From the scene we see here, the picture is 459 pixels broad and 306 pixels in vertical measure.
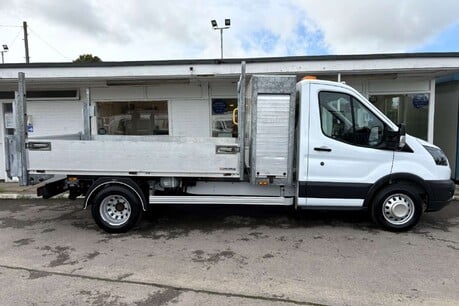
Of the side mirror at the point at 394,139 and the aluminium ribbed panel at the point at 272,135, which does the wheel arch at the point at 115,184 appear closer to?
the aluminium ribbed panel at the point at 272,135

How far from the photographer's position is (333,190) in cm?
597

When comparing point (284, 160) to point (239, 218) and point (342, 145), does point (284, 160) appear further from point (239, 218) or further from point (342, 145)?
point (239, 218)

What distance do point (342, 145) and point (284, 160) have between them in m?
0.93

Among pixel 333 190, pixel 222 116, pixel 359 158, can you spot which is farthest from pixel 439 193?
pixel 222 116

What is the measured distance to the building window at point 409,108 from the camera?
1012 cm

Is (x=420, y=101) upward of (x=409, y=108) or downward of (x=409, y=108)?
upward

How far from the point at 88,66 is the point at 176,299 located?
7176 mm

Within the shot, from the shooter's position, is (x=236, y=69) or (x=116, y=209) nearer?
(x=116, y=209)

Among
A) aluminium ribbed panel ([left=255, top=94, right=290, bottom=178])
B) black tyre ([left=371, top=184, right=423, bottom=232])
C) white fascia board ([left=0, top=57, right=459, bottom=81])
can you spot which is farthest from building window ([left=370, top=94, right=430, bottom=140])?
aluminium ribbed panel ([left=255, top=94, right=290, bottom=178])

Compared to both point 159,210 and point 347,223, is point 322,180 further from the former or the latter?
point 159,210

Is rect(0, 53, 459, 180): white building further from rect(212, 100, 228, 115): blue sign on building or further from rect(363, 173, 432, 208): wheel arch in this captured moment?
rect(363, 173, 432, 208): wheel arch

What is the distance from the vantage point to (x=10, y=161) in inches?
236

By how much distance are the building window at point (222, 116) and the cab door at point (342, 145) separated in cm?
483

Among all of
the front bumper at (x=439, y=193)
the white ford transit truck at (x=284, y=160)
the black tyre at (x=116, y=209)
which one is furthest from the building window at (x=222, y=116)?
the front bumper at (x=439, y=193)
